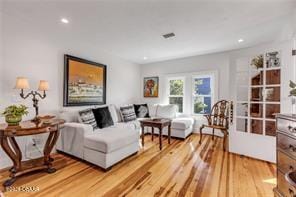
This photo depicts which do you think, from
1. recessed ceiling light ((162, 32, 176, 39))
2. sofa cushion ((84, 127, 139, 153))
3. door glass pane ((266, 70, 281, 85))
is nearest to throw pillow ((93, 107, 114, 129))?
sofa cushion ((84, 127, 139, 153))

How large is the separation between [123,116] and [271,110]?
3160 millimetres

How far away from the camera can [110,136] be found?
2.62m

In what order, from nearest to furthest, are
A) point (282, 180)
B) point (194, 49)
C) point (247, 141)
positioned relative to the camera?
point (282, 180)
point (247, 141)
point (194, 49)

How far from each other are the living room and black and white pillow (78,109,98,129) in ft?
0.07

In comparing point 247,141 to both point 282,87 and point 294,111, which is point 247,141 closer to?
point 294,111

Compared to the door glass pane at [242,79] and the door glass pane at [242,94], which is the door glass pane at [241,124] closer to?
the door glass pane at [242,94]

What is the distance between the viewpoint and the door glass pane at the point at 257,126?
9.37 feet

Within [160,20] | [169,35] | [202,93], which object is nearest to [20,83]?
[160,20]

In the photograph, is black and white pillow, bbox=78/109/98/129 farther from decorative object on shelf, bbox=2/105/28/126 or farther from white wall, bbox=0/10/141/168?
decorative object on shelf, bbox=2/105/28/126

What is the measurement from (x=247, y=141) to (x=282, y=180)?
1.51m

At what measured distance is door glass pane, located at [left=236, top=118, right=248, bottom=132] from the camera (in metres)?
3.05

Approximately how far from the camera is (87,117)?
3.13 meters

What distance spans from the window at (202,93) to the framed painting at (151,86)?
128cm

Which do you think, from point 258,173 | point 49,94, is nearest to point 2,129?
point 49,94
